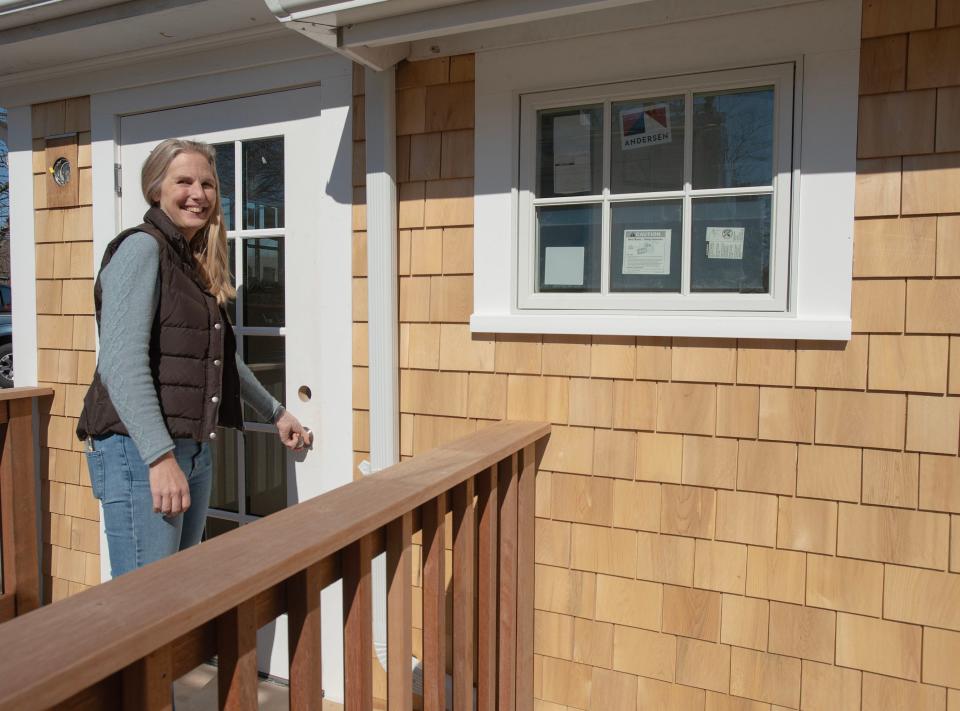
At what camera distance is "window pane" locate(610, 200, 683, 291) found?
7.19ft

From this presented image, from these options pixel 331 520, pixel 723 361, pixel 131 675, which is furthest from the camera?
pixel 723 361

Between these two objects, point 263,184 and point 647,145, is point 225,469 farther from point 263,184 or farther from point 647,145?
point 647,145

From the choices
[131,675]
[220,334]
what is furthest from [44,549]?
[131,675]

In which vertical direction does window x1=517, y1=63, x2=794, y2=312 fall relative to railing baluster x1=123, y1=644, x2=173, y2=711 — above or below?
above

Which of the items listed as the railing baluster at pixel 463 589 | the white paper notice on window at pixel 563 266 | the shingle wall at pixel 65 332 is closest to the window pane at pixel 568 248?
the white paper notice on window at pixel 563 266

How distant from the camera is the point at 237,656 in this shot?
103cm

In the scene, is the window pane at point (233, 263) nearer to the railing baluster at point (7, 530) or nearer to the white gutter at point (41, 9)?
the white gutter at point (41, 9)

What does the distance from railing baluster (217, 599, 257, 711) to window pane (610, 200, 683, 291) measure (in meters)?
1.54

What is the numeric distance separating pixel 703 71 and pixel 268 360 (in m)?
1.81

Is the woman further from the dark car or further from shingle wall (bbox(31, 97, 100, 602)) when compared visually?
the dark car

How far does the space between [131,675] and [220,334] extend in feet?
3.81

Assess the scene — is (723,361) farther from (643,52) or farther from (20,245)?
(20,245)

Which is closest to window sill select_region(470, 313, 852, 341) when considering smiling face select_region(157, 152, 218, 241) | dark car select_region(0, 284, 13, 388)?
smiling face select_region(157, 152, 218, 241)

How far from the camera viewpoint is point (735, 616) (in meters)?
2.16
